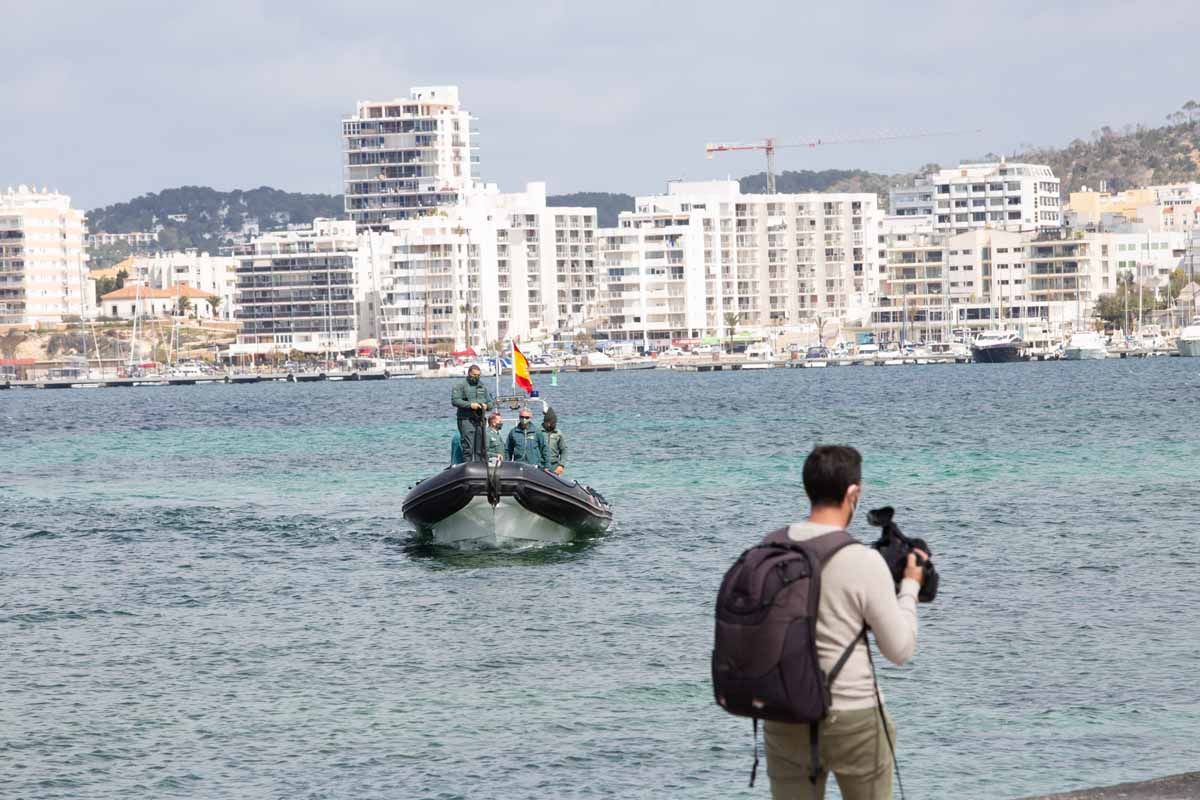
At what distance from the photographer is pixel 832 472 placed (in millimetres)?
7832

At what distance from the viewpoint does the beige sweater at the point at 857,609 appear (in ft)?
25.3

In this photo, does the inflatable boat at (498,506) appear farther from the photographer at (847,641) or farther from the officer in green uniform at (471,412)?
the photographer at (847,641)

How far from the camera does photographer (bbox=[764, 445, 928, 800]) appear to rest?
25.4ft

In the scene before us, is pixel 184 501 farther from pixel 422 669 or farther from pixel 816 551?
pixel 816 551

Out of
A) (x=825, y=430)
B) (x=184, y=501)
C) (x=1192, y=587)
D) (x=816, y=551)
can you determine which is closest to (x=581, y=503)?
(x=1192, y=587)

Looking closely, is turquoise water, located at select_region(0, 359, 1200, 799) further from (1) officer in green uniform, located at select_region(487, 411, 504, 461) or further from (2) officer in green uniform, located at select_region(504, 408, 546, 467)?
(1) officer in green uniform, located at select_region(487, 411, 504, 461)

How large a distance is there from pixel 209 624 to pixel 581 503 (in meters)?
7.83

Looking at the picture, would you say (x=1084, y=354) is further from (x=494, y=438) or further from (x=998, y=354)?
(x=494, y=438)

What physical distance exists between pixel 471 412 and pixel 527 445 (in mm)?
1837

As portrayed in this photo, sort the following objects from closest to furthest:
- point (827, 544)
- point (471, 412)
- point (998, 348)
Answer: point (827, 544), point (471, 412), point (998, 348)

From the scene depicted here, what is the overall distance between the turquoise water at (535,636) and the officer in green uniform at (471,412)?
1674 millimetres

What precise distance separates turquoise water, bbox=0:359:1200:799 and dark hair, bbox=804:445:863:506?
24.4 feet

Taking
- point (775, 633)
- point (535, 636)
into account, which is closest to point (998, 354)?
point (535, 636)

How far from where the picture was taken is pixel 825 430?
255 ft
